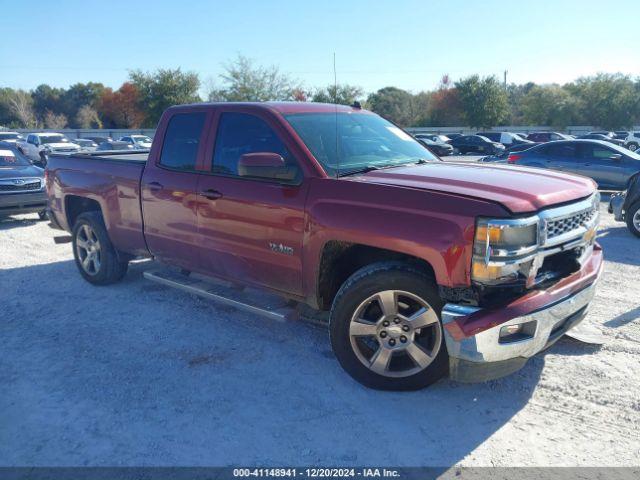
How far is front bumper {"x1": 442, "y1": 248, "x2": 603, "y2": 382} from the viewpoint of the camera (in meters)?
3.01

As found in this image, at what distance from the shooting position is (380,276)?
3.47m

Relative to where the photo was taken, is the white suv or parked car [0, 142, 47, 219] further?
the white suv

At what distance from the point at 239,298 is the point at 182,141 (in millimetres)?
1571

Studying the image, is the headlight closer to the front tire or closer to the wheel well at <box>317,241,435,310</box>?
the front tire

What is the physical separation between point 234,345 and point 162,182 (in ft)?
5.50

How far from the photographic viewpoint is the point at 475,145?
34344mm

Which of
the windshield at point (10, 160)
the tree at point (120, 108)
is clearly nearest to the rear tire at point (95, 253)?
the windshield at point (10, 160)

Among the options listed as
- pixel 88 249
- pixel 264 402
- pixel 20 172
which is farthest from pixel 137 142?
pixel 264 402

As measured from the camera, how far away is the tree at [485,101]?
174 feet

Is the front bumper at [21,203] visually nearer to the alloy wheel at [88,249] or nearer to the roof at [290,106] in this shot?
the alloy wheel at [88,249]

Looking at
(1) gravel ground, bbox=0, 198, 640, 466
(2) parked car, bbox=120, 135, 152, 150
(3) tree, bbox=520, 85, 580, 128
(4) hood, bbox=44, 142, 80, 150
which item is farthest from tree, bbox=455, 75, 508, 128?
(1) gravel ground, bbox=0, 198, 640, 466

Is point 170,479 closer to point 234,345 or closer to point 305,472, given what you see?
point 305,472

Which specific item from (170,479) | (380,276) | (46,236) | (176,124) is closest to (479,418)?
(380,276)

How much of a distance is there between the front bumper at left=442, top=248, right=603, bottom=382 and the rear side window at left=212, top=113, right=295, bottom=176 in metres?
1.99
